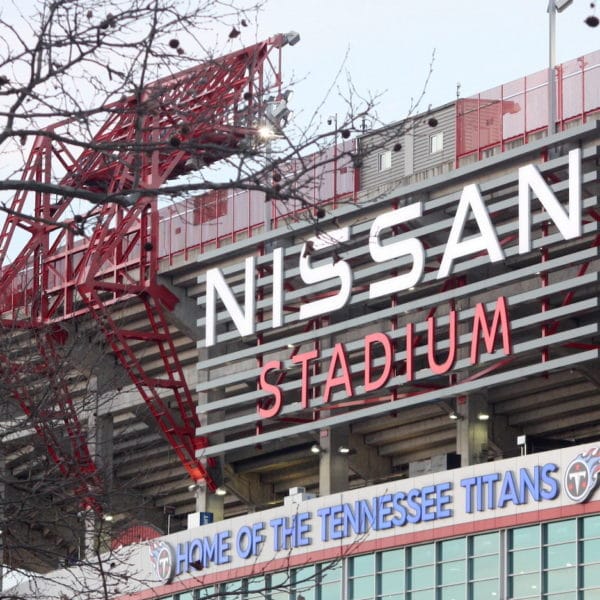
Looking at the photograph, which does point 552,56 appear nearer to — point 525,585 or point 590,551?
point 590,551

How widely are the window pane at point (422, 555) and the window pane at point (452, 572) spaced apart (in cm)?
60

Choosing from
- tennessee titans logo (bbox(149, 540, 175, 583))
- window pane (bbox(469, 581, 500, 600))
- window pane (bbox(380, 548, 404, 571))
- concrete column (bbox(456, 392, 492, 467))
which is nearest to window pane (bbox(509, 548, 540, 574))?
window pane (bbox(469, 581, 500, 600))

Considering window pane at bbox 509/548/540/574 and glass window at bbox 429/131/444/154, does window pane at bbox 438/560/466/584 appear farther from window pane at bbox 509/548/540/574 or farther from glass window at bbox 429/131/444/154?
glass window at bbox 429/131/444/154

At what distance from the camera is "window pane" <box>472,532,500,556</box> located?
6300 cm

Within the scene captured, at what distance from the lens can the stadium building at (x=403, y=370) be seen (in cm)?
6281

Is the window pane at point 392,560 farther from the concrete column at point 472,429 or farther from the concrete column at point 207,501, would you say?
the concrete column at point 207,501

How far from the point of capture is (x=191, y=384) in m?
79.3

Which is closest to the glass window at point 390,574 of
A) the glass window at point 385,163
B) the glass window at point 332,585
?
the glass window at point 332,585

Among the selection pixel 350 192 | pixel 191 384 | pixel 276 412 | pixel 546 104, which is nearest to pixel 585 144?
pixel 546 104

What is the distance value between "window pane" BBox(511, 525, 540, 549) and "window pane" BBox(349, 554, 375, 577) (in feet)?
20.6

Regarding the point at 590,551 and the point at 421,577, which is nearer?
the point at 590,551

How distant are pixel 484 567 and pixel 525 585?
6.34 ft

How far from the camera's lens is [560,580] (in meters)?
60.4

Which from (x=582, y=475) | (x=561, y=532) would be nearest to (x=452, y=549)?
(x=561, y=532)
